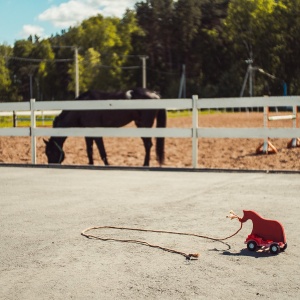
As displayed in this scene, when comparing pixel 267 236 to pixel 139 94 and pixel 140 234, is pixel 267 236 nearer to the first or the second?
pixel 140 234

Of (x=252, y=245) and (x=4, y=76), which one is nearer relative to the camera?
(x=252, y=245)

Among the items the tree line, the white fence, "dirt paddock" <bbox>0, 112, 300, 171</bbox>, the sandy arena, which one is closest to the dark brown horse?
"dirt paddock" <bbox>0, 112, 300, 171</bbox>

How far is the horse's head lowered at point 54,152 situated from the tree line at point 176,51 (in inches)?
2314

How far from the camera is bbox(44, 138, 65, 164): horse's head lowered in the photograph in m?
13.3

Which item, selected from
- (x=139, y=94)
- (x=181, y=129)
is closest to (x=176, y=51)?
(x=139, y=94)

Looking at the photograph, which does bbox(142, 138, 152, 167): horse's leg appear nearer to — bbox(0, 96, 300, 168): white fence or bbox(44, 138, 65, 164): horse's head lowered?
bbox(0, 96, 300, 168): white fence

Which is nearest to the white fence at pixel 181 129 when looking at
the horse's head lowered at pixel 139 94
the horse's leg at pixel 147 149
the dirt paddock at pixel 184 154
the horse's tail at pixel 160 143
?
the horse's tail at pixel 160 143

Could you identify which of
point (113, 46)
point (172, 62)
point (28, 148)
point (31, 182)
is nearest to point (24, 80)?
point (113, 46)

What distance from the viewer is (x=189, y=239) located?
4.90 meters

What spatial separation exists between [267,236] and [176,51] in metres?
84.7

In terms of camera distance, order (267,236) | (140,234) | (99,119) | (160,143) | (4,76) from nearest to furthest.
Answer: (267,236)
(140,234)
(160,143)
(99,119)
(4,76)

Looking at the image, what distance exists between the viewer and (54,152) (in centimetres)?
1334

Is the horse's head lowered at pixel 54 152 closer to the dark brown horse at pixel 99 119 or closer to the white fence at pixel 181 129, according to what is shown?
the dark brown horse at pixel 99 119

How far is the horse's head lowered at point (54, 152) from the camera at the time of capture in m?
13.3
